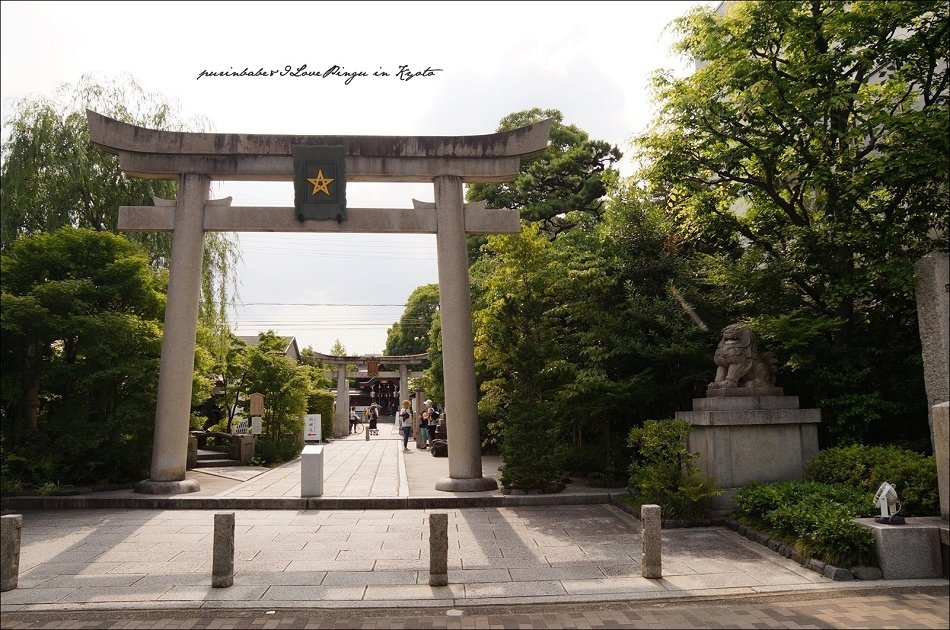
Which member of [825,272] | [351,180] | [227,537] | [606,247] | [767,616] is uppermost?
[351,180]

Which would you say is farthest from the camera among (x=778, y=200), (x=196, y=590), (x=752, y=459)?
(x=778, y=200)

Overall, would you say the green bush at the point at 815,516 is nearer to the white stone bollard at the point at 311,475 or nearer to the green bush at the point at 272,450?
the white stone bollard at the point at 311,475

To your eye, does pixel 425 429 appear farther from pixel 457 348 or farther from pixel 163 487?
pixel 163 487

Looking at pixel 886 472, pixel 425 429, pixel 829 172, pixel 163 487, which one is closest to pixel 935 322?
pixel 886 472

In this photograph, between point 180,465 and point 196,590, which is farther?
point 180,465

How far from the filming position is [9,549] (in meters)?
6.55

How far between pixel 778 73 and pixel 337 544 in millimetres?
10813

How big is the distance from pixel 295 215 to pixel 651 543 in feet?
30.8

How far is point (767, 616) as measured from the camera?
18.9 ft

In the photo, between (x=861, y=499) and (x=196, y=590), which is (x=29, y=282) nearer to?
(x=196, y=590)

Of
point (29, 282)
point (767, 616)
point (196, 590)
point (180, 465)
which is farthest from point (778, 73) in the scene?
point (29, 282)

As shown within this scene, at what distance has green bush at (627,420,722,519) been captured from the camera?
9594mm

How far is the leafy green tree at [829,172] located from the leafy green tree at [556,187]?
10.4 m

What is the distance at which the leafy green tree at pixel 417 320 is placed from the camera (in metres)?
54.9
